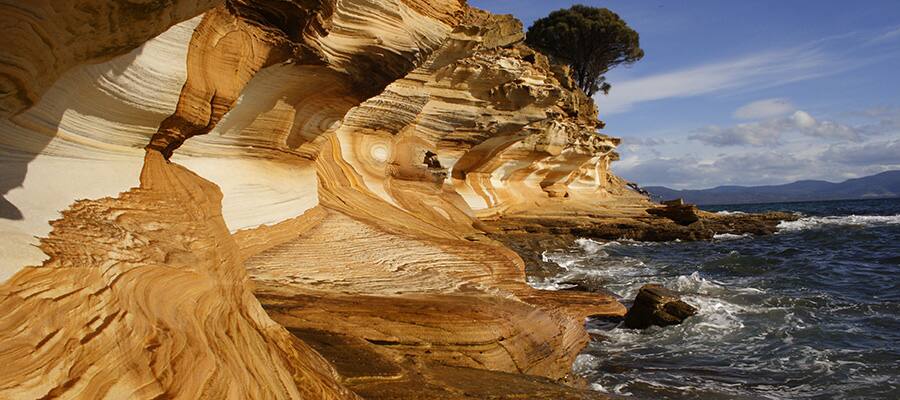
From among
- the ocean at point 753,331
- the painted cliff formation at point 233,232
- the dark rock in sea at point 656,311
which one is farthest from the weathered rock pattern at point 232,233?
the dark rock in sea at point 656,311

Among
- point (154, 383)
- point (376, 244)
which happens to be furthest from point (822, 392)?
point (154, 383)

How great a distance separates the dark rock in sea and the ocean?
0.14 m

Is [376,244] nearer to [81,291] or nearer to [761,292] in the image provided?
[81,291]

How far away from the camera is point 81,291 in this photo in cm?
220

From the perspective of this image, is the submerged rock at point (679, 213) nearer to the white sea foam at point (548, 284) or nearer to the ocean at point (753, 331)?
the ocean at point (753, 331)

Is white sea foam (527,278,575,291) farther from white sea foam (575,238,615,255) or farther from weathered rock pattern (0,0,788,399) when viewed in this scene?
white sea foam (575,238,615,255)

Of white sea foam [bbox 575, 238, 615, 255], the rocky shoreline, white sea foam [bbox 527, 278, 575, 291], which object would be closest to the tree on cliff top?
the rocky shoreline

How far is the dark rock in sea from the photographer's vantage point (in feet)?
25.1

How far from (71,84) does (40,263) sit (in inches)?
45.4

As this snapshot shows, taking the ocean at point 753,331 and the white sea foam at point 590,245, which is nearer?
the ocean at point 753,331

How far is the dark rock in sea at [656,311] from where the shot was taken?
7.65m

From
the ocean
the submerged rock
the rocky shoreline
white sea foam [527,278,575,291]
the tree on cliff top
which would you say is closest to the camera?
the ocean

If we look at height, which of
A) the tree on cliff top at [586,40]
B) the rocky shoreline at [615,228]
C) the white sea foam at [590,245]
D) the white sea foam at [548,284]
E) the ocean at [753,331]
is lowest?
the ocean at [753,331]

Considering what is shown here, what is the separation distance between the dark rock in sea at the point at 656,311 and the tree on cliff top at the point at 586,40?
32.4m
